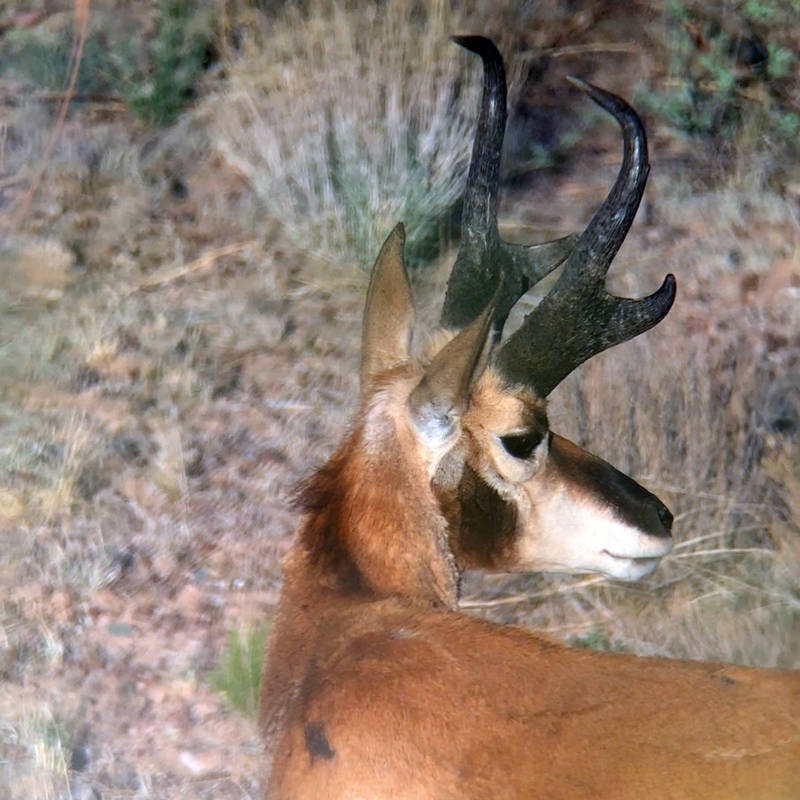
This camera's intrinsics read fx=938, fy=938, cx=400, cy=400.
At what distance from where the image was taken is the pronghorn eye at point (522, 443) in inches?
72.0

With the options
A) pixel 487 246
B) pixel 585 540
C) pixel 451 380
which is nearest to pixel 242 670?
pixel 585 540

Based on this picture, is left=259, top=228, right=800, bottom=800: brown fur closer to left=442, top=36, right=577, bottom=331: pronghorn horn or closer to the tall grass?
left=442, top=36, right=577, bottom=331: pronghorn horn

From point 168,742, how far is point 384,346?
1161 millimetres

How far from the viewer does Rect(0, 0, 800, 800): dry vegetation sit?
237 cm

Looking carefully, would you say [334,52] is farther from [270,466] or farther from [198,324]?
[270,466]

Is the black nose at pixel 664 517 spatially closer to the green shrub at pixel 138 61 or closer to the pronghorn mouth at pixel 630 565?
the pronghorn mouth at pixel 630 565

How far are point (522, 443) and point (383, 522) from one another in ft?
1.03

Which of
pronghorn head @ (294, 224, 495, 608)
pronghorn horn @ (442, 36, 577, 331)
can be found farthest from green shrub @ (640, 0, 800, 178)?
pronghorn head @ (294, 224, 495, 608)

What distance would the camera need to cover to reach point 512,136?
131 inches

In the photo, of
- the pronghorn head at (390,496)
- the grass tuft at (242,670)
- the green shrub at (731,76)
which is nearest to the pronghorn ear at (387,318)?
the pronghorn head at (390,496)

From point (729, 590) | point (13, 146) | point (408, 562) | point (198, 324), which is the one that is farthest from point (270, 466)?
point (13, 146)

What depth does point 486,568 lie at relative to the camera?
1962 mm

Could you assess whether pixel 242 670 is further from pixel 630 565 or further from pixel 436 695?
pixel 630 565

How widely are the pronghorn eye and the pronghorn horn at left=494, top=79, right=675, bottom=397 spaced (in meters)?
0.09
